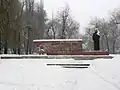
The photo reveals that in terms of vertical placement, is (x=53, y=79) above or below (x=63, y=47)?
below

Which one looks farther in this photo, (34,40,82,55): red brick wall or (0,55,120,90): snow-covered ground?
(34,40,82,55): red brick wall

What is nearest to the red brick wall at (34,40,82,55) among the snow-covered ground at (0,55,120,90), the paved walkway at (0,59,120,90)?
the snow-covered ground at (0,55,120,90)

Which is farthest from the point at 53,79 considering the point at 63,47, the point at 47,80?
the point at 63,47

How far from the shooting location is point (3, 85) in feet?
35.4

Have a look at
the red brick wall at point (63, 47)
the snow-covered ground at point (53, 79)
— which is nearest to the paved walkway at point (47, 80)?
the snow-covered ground at point (53, 79)

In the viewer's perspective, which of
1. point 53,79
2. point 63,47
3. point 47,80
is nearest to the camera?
point 47,80

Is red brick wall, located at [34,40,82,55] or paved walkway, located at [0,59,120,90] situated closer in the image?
paved walkway, located at [0,59,120,90]

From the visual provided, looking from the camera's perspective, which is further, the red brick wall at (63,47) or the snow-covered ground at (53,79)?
the red brick wall at (63,47)

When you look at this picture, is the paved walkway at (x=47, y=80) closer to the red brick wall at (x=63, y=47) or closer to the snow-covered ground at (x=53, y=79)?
the snow-covered ground at (x=53, y=79)

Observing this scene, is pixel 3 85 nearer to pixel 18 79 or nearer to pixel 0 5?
pixel 18 79

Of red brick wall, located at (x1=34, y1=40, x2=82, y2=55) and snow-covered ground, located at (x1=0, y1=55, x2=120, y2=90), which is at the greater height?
red brick wall, located at (x1=34, y1=40, x2=82, y2=55)

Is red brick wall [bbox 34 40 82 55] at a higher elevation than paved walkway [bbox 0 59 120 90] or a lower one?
higher

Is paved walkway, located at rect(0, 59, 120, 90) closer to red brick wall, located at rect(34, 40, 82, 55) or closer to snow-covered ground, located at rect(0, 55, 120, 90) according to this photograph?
snow-covered ground, located at rect(0, 55, 120, 90)

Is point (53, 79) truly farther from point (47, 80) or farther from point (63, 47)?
point (63, 47)
